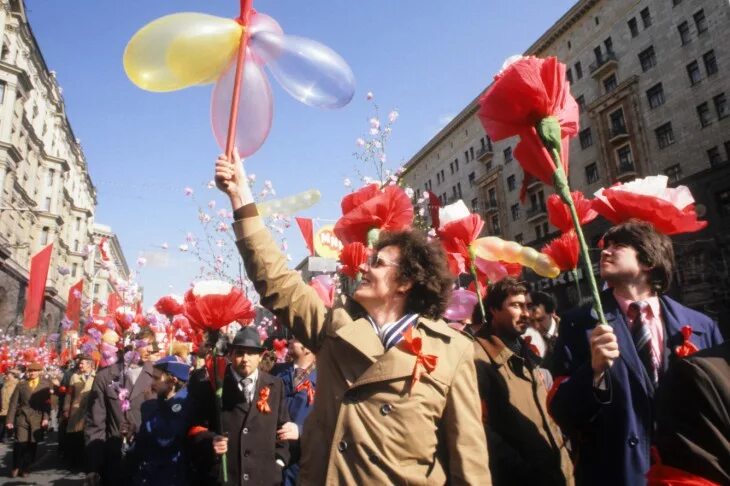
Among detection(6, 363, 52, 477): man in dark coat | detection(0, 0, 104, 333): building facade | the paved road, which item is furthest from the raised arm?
detection(0, 0, 104, 333): building facade

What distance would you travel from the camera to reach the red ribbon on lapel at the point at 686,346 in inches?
80.7

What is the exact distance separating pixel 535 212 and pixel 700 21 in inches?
556

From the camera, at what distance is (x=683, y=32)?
24.2 m

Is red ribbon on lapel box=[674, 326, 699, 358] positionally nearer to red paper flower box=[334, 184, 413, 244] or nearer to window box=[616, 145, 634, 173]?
red paper flower box=[334, 184, 413, 244]

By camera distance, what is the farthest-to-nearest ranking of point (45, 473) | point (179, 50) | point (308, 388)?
point (45, 473) < point (308, 388) < point (179, 50)

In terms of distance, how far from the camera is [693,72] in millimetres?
23750

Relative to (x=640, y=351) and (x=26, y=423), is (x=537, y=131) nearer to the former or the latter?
(x=640, y=351)

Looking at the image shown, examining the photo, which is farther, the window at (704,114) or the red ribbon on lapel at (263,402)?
the window at (704,114)

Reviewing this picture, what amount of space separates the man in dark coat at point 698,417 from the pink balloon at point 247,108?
6.09 ft

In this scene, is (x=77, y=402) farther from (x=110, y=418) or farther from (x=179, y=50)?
(x=179, y=50)

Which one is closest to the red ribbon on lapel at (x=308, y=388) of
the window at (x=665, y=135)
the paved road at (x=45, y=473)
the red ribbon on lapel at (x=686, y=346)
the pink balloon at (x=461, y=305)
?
the pink balloon at (x=461, y=305)

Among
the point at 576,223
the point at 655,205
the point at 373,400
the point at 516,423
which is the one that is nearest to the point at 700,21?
the point at 655,205

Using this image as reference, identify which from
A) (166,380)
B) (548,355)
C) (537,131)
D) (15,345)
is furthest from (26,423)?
(15,345)

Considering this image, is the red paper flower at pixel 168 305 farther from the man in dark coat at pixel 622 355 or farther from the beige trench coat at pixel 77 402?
the man in dark coat at pixel 622 355
